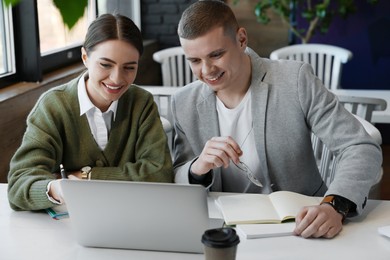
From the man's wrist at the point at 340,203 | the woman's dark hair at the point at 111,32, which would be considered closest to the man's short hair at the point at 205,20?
the woman's dark hair at the point at 111,32

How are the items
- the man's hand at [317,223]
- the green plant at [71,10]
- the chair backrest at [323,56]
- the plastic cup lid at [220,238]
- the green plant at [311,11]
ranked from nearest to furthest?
1. the green plant at [71,10]
2. the plastic cup lid at [220,238]
3. the man's hand at [317,223]
4. the chair backrest at [323,56]
5. the green plant at [311,11]

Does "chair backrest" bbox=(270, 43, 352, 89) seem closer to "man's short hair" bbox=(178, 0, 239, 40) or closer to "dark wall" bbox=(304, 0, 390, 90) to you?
"dark wall" bbox=(304, 0, 390, 90)

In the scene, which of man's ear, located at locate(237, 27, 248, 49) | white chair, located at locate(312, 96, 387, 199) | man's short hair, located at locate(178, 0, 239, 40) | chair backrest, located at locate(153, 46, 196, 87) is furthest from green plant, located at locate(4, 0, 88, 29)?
chair backrest, located at locate(153, 46, 196, 87)

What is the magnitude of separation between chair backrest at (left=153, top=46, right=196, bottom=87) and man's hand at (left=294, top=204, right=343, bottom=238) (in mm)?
2620

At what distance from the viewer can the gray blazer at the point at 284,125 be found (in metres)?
1.63

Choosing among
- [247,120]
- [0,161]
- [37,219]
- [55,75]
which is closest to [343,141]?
[247,120]

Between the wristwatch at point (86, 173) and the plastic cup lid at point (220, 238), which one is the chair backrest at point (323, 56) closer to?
the wristwatch at point (86, 173)

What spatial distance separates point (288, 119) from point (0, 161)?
1.21m

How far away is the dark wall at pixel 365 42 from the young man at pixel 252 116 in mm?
2977

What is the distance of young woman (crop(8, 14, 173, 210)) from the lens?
5.19ft

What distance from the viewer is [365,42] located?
458 cm

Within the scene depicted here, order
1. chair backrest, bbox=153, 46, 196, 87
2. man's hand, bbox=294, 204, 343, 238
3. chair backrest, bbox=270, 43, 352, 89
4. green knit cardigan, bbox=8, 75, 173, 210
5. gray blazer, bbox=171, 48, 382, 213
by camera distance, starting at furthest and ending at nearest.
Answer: chair backrest, bbox=153, 46, 196, 87 < chair backrest, bbox=270, 43, 352, 89 < gray blazer, bbox=171, 48, 382, 213 < green knit cardigan, bbox=8, 75, 173, 210 < man's hand, bbox=294, 204, 343, 238

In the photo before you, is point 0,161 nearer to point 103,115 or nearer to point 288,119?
point 103,115

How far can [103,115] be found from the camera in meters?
1.66
